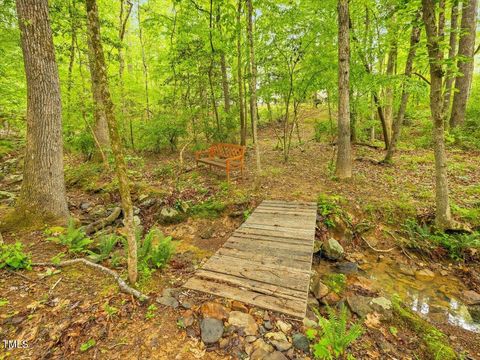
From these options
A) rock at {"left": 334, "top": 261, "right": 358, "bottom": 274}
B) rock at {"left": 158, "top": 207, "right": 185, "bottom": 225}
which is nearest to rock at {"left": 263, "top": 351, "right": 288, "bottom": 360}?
rock at {"left": 334, "top": 261, "right": 358, "bottom": 274}

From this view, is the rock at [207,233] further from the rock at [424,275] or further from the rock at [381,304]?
the rock at [424,275]

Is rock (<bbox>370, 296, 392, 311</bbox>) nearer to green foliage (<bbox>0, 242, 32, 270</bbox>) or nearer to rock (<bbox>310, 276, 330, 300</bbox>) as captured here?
rock (<bbox>310, 276, 330, 300</bbox>)

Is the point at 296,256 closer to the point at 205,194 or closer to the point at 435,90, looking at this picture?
the point at 205,194

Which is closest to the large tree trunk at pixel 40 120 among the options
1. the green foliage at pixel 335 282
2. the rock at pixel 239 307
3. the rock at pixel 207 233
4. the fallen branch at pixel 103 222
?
the fallen branch at pixel 103 222

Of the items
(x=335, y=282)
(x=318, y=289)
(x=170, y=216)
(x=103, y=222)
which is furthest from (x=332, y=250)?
(x=103, y=222)

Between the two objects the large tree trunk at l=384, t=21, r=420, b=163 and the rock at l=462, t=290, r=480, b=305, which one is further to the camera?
the large tree trunk at l=384, t=21, r=420, b=163

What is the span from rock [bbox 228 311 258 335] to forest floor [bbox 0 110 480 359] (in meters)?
0.09

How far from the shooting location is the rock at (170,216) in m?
6.03

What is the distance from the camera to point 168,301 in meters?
2.83

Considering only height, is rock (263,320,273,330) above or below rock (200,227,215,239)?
above

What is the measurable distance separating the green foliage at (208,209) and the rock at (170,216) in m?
0.34

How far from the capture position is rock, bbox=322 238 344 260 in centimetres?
473

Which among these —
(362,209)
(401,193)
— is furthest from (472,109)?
(362,209)

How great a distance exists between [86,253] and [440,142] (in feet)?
23.0
